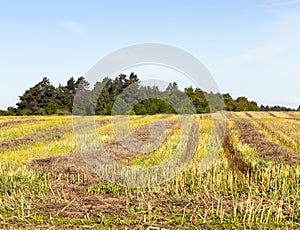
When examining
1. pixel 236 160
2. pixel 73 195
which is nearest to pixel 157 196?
pixel 73 195

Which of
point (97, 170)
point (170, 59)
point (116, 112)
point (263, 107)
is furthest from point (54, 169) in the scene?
point (263, 107)

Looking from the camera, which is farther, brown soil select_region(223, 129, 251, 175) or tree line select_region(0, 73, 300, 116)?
tree line select_region(0, 73, 300, 116)

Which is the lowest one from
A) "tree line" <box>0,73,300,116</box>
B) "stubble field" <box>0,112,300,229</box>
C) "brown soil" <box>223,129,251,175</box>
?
"stubble field" <box>0,112,300,229</box>

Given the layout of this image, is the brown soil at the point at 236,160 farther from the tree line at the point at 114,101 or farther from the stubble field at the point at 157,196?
the tree line at the point at 114,101

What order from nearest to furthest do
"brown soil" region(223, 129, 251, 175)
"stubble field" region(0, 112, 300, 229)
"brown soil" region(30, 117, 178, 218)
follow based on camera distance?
1. "stubble field" region(0, 112, 300, 229)
2. "brown soil" region(30, 117, 178, 218)
3. "brown soil" region(223, 129, 251, 175)

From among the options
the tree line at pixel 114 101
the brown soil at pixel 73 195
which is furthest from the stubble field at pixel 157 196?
the tree line at pixel 114 101

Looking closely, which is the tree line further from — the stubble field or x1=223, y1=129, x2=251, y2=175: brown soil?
the stubble field

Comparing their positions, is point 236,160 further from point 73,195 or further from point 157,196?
point 73,195

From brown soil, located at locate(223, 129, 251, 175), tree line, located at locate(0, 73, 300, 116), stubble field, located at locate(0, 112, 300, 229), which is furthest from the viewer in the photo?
tree line, located at locate(0, 73, 300, 116)

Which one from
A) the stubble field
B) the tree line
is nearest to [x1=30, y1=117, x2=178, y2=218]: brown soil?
the stubble field

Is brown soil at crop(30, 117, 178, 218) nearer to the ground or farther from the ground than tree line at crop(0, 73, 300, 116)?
nearer to the ground

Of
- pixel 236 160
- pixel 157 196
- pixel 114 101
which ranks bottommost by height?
pixel 157 196

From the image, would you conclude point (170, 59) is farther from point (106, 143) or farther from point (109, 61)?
point (106, 143)

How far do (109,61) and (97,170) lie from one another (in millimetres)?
2546
